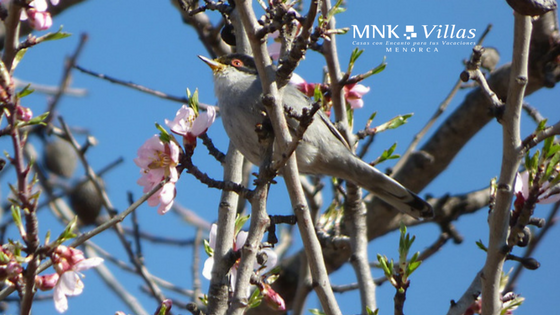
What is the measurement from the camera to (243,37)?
13.8ft

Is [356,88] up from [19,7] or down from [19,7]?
up

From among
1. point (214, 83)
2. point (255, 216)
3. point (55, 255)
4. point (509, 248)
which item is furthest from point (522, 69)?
point (214, 83)

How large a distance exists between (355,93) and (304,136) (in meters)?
0.47

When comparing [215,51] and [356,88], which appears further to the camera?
[215,51]

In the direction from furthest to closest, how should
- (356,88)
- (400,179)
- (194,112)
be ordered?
(400,179) < (356,88) < (194,112)

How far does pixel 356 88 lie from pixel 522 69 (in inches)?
76.6

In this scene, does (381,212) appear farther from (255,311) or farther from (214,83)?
(214,83)

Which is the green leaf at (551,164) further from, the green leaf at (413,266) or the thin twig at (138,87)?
the thin twig at (138,87)

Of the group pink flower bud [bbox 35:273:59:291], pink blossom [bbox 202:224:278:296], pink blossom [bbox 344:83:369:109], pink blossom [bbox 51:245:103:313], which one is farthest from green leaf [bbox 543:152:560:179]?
pink flower bud [bbox 35:273:59:291]

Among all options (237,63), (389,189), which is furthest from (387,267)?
(237,63)

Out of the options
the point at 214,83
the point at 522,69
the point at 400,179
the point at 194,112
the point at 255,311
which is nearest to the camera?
the point at 522,69

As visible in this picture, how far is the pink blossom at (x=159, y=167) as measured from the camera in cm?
308

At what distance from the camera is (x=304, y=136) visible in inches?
169

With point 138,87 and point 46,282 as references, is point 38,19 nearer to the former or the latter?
point 46,282
